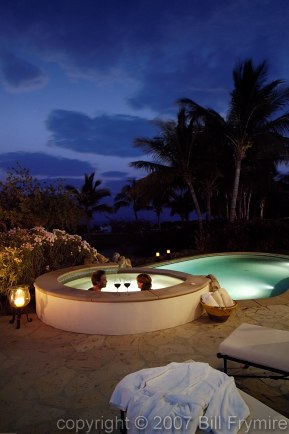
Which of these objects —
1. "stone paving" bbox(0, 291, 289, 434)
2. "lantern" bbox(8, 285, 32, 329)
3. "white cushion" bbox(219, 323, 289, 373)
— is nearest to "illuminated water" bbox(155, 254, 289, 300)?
"stone paving" bbox(0, 291, 289, 434)

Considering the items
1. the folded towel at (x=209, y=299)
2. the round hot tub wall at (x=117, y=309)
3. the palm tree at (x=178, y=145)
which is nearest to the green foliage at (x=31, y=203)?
the round hot tub wall at (x=117, y=309)

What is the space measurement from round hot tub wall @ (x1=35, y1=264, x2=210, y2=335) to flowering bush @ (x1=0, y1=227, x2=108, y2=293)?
3.55 feet

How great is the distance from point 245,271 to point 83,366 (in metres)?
8.02

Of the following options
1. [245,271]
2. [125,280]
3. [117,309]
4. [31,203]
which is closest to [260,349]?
[117,309]

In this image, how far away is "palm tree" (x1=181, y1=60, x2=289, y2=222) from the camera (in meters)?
13.6

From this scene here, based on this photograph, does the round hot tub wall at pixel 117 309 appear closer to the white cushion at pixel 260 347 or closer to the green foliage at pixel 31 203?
the white cushion at pixel 260 347

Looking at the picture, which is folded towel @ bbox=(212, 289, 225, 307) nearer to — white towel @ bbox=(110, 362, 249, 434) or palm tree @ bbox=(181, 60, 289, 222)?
white towel @ bbox=(110, 362, 249, 434)

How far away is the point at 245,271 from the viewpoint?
10609mm

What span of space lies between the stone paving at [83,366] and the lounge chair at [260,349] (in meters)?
0.40

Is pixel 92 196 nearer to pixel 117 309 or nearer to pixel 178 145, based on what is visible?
pixel 178 145

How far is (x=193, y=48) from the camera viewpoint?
52.7ft

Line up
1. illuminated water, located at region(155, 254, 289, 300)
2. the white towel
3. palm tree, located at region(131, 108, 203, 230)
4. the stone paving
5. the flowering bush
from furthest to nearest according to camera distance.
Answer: palm tree, located at region(131, 108, 203, 230) < illuminated water, located at region(155, 254, 289, 300) < the flowering bush < the stone paving < the white towel

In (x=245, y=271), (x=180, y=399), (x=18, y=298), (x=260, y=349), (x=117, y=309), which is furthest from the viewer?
(x=245, y=271)

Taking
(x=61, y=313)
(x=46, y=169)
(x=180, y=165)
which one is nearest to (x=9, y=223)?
(x=61, y=313)
